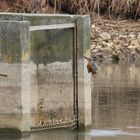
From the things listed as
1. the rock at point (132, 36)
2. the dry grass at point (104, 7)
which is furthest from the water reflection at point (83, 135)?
the dry grass at point (104, 7)

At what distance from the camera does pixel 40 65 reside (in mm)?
16422

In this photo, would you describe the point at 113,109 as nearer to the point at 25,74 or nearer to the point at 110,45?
the point at 25,74

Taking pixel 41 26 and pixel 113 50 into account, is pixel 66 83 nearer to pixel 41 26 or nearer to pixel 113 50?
pixel 41 26

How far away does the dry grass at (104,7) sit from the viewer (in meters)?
38.2

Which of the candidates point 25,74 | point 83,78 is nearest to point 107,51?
point 83,78

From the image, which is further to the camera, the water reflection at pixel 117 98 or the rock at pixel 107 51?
the rock at pixel 107 51

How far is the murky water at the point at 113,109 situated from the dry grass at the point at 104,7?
8.28 metres

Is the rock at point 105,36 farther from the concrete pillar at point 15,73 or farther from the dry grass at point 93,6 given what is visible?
the concrete pillar at point 15,73

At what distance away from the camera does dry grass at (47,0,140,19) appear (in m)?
38.2

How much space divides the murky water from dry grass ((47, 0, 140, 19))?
8.28 m

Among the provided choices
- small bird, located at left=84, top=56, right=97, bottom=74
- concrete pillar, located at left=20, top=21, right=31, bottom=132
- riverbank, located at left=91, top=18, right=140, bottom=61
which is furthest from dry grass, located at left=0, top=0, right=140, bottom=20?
concrete pillar, located at left=20, top=21, right=31, bottom=132

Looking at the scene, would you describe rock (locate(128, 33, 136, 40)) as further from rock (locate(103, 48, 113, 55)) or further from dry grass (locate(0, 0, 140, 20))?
dry grass (locate(0, 0, 140, 20))

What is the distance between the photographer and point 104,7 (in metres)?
39.1

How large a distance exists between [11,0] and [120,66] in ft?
26.1
